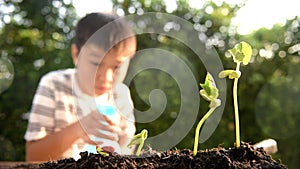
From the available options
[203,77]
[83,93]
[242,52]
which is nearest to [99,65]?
[83,93]

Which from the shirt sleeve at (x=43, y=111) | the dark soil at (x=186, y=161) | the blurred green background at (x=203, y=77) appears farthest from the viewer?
the blurred green background at (x=203, y=77)

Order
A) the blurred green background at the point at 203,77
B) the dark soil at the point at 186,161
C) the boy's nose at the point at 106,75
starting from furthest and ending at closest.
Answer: the blurred green background at the point at 203,77 < the boy's nose at the point at 106,75 < the dark soil at the point at 186,161

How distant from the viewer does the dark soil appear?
659mm

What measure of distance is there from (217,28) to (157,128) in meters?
0.84

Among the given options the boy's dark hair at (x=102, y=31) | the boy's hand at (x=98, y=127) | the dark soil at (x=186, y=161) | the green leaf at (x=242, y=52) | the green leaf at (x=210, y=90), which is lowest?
the dark soil at (x=186, y=161)

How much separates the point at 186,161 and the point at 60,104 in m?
1.92

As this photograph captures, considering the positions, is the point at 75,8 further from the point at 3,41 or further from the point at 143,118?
the point at 143,118

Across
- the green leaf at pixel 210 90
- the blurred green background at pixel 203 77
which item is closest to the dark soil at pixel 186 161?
the green leaf at pixel 210 90

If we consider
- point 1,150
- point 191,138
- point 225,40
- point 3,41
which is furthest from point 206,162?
point 3,41

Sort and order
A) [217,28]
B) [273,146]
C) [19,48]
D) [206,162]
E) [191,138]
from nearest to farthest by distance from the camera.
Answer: [206,162], [273,146], [191,138], [217,28], [19,48]

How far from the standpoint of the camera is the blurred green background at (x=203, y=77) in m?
3.00

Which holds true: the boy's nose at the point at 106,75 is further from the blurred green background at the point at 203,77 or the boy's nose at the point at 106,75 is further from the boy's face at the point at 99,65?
the blurred green background at the point at 203,77

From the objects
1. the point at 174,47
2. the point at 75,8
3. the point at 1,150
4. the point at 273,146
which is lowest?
the point at 273,146

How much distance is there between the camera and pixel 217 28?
314cm
